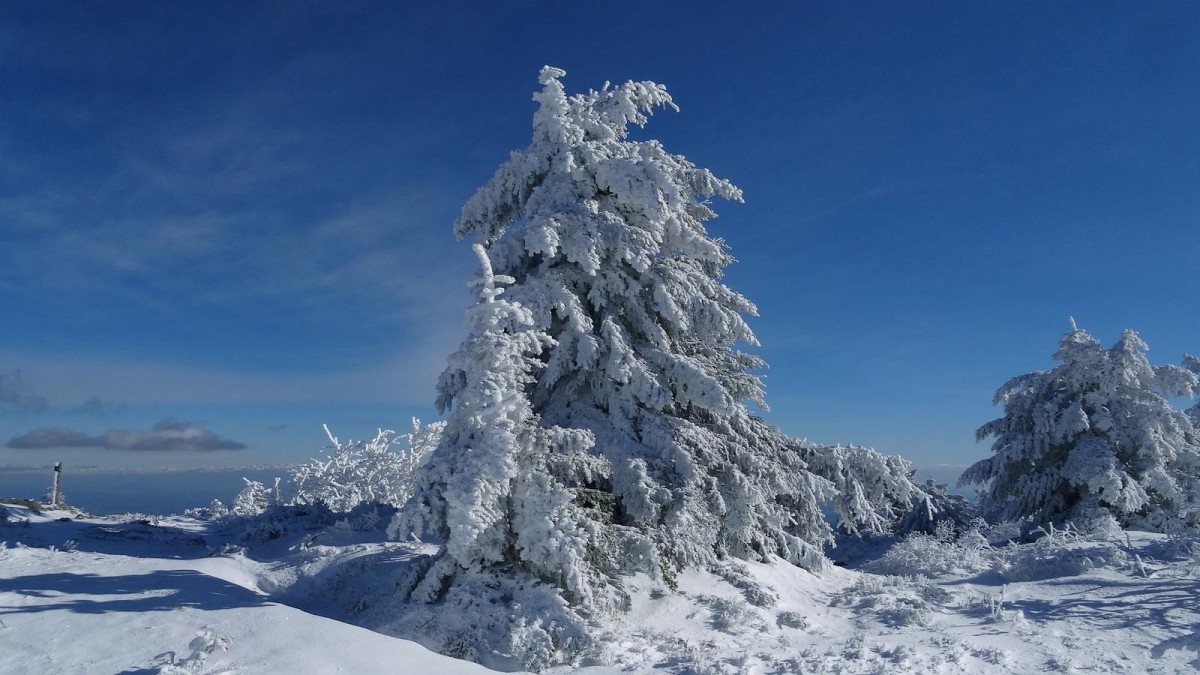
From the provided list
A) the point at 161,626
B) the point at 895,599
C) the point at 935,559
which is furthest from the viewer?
the point at 935,559

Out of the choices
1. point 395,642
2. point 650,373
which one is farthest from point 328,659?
point 650,373

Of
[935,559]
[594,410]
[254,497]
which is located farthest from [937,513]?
[254,497]

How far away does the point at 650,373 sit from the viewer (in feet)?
38.3

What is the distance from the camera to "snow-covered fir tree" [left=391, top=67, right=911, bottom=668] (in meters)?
9.17

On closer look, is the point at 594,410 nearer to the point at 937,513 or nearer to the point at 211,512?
the point at 211,512

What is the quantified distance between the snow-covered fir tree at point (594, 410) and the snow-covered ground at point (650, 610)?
857 mm

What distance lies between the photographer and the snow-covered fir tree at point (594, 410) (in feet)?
30.1

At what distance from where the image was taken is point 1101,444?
19047mm

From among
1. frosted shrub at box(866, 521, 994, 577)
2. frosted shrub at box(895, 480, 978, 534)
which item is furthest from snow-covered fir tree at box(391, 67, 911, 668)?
frosted shrub at box(895, 480, 978, 534)

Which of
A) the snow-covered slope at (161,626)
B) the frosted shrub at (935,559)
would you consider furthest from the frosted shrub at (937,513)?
the snow-covered slope at (161,626)

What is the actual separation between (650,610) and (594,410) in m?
3.47

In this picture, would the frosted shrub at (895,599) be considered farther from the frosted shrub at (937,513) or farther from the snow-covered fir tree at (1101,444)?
the frosted shrub at (937,513)

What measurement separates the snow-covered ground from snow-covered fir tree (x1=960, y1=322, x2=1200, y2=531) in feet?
14.0

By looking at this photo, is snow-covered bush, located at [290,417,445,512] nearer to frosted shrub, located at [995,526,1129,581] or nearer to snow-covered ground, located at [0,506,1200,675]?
snow-covered ground, located at [0,506,1200,675]
